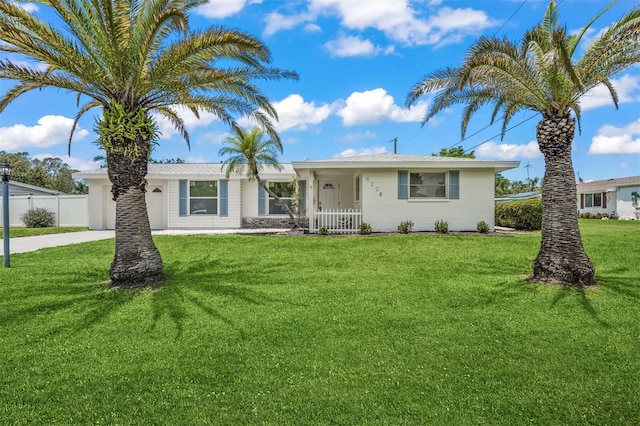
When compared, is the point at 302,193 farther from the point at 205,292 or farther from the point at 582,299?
the point at 582,299

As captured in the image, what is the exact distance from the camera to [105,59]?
670 cm

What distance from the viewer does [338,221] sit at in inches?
595

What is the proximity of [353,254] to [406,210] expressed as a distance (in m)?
5.41

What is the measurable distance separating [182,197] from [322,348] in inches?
612

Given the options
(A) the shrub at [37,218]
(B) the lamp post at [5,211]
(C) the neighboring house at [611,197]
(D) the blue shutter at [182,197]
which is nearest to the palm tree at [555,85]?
(B) the lamp post at [5,211]

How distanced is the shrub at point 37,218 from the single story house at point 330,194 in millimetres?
4800

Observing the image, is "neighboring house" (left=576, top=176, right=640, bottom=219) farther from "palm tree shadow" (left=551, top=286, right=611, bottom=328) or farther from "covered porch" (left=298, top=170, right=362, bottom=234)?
"palm tree shadow" (left=551, top=286, right=611, bottom=328)

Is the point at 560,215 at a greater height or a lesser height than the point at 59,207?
lesser

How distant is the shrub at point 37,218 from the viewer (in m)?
20.7

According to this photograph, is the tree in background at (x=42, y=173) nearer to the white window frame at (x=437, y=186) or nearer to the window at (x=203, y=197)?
the window at (x=203, y=197)

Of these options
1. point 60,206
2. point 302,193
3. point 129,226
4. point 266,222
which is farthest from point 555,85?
point 60,206

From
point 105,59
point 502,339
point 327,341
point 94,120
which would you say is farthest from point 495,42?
point 94,120

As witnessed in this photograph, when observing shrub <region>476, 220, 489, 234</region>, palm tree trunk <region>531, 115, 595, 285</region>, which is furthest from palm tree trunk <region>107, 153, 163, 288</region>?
shrub <region>476, 220, 489, 234</region>

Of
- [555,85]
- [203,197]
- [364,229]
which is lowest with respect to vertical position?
[364,229]
